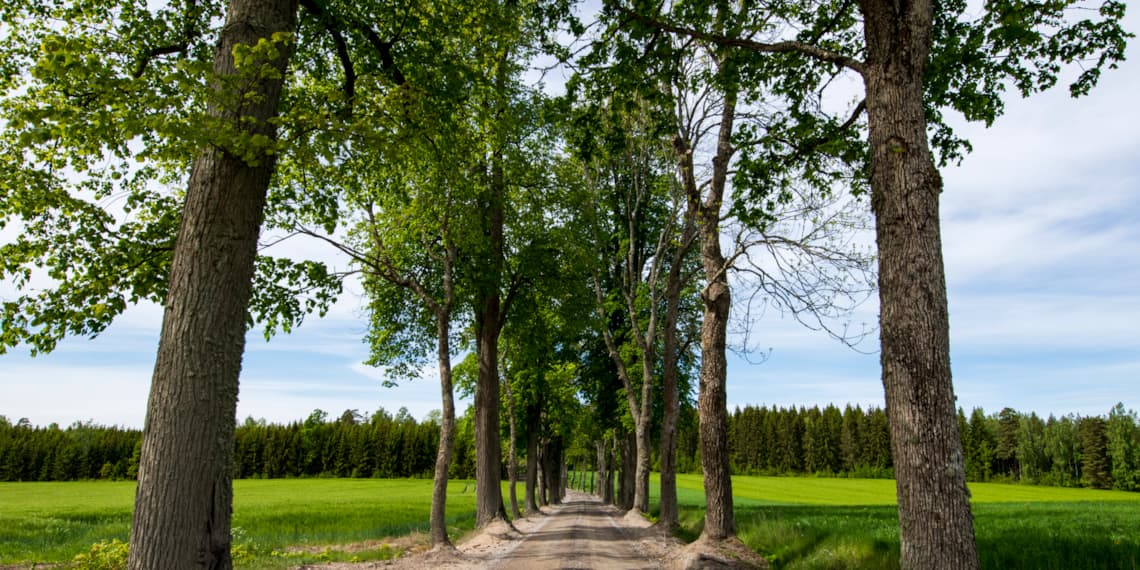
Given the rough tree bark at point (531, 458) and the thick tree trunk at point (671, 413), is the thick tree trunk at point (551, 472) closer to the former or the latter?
the rough tree bark at point (531, 458)

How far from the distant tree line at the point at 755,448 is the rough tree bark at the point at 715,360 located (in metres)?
59.3

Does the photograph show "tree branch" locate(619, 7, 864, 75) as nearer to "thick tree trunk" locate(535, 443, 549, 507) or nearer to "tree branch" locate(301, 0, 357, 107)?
"tree branch" locate(301, 0, 357, 107)

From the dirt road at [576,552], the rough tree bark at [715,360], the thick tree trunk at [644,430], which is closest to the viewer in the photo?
the rough tree bark at [715,360]

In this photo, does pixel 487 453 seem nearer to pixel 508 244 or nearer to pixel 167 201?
pixel 508 244

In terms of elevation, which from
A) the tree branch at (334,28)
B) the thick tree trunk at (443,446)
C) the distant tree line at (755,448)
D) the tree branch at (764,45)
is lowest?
the distant tree line at (755,448)

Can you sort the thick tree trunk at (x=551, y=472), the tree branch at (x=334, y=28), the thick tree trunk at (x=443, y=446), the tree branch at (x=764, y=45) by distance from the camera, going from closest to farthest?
the tree branch at (x=764, y=45), the tree branch at (x=334, y=28), the thick tree trunk at (x=443, y=446), the thick tree trunk at (x=551, y=472)

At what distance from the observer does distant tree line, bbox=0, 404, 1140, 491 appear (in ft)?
277

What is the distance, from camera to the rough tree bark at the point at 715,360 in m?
12.1

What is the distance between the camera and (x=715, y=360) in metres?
12.7

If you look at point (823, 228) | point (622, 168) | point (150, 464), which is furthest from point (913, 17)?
point (622, 168)

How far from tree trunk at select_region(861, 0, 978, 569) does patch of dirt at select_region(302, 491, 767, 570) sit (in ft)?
19.5

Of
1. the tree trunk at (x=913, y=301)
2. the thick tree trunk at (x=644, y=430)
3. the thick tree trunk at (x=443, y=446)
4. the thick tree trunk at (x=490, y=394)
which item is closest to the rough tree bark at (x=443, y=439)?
the thick tree trunk at (x=443, y=446)

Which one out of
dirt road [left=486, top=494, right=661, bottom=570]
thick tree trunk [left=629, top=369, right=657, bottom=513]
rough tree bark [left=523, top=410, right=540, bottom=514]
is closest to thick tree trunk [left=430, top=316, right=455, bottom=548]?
dirt road [left=486, top=494, right=661, bottom=570]

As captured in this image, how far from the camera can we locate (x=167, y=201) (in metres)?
9.83
